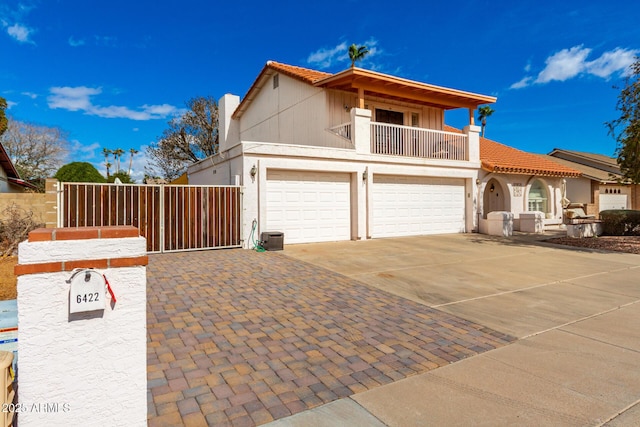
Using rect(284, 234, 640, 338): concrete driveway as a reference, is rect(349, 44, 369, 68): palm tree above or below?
above

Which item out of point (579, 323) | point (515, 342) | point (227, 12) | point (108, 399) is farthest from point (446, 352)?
point (227, 12)

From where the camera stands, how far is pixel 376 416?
9.05 feet

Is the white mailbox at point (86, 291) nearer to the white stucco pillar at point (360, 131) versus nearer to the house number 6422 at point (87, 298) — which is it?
the house number 6422 at point (87, 298)

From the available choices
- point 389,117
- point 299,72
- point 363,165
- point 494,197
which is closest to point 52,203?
point 363,165

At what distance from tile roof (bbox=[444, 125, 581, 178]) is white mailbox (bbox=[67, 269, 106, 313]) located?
16.8 m

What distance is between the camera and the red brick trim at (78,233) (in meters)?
2.11

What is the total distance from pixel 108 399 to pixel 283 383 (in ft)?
4.70

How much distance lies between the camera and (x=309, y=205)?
12.5 m

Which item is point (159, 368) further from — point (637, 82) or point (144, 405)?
point (637, 82)

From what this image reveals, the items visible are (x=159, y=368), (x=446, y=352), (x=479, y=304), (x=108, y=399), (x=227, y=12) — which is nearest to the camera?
(x=108, y=399)

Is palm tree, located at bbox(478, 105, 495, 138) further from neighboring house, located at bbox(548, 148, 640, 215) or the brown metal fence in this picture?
the brown metal fence

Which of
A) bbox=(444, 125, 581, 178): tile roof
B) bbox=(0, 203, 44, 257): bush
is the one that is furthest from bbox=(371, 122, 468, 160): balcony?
bbox=(0, 203, 44, 257): bush

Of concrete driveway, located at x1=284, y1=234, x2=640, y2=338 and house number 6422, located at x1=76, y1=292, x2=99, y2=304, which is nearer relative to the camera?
house number 6422, located at x1=76, y1=292, x2=99, y2=304

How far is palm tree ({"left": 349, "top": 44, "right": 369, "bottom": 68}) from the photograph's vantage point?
58.1 feet
